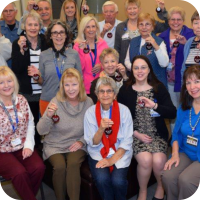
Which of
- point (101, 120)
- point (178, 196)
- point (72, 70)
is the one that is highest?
point (72, 70)

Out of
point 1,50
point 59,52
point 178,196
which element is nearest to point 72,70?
point 59,52

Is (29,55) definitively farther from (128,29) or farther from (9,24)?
(128,29)

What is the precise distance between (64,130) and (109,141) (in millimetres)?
472

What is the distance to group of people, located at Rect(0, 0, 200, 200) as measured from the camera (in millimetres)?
2604

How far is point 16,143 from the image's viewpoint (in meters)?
2.72

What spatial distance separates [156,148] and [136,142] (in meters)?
0.22

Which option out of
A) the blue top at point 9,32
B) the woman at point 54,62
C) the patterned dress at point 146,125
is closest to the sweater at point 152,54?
the patterned dress at point 146,125

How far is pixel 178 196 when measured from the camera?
2484 mm

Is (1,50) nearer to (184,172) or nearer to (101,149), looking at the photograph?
(101,149)

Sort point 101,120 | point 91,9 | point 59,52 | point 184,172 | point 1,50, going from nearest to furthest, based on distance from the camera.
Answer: point 184,172, point 101,120, point 59,52, point 1,50, point 91,9

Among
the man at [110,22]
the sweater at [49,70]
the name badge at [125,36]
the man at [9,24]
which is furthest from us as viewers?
the man at [110,22]

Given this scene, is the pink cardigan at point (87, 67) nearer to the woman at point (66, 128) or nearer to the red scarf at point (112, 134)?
the woman at point (66, 128)

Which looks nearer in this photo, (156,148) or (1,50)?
(156,148)

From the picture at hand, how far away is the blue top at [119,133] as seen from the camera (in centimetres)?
274
